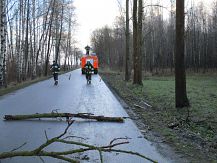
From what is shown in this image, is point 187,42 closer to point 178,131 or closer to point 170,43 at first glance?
point 170,43

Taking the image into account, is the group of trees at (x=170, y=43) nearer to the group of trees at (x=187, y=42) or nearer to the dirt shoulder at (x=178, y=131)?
the group of trees at (x=187, y=42)

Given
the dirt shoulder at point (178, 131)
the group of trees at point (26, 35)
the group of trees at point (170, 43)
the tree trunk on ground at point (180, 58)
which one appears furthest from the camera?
the group of trees at point (170, 43)

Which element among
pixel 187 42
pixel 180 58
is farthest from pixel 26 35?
pixel 187 42

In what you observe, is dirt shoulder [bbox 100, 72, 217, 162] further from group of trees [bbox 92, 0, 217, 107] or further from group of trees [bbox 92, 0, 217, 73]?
group of trees [bbox 92, 0, 217, 73]

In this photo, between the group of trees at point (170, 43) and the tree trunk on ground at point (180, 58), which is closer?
the tree trunk on ground at point (180, 58)

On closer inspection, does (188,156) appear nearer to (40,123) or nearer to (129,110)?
(40,123)

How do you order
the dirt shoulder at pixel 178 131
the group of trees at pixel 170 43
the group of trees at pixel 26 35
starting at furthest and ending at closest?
the group of trees at pixel 170 43 < the group of trees at pixel 26 35 < the dirt shoulder at pixel 178 131

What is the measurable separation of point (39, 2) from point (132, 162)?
40085mm

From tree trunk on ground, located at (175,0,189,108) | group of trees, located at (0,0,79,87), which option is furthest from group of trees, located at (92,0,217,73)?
tree trunk on ground, located at (175,0,189,108)

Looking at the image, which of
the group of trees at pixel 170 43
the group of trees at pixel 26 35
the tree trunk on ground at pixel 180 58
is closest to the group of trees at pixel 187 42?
the group of trees at pixel 170 43

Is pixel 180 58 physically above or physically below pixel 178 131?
above

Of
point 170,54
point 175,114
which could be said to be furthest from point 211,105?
point 170,54

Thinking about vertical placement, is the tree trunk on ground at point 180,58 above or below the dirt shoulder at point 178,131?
above

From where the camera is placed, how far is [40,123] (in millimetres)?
10250
